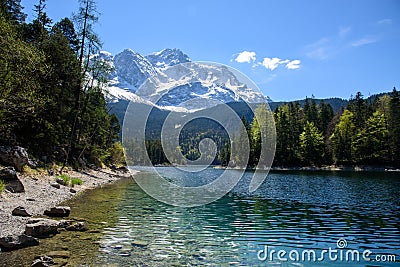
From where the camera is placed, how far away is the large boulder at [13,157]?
24.6 m

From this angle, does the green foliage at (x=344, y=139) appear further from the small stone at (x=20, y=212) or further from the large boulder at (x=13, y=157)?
the small stone at (x=20, y=212)

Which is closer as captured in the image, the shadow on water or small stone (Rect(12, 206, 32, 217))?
the shadow on water

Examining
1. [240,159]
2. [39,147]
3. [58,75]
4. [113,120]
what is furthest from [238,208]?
[240,159]

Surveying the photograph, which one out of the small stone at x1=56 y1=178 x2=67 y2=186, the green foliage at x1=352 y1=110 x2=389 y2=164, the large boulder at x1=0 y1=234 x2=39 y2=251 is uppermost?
the green foliage at x1=352 y1=110 x2=389 y2=164

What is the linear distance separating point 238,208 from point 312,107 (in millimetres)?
102007

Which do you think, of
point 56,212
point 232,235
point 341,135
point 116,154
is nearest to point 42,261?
point 56,212

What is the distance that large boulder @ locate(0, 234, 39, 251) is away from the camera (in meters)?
10.5

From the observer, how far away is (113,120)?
274ft

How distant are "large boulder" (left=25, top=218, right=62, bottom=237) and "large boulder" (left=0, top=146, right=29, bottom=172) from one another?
46.8 feet

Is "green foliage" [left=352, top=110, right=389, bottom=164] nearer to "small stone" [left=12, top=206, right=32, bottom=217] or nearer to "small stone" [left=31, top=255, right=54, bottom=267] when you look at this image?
"small stone" [left=12, top=206, right=32, bottom=217]

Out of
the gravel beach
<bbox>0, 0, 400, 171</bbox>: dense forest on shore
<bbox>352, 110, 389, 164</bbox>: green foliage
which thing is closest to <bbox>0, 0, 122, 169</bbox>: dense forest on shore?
<bbox>0, 0, 400, 171</bbox>: dense forest on shore

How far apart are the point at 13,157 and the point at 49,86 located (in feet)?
43.3

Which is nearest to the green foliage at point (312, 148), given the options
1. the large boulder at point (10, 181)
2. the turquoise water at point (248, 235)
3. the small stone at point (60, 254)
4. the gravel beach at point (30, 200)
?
the turquoise water at point (248, 235)

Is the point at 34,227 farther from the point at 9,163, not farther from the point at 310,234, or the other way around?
the point at 9,163
